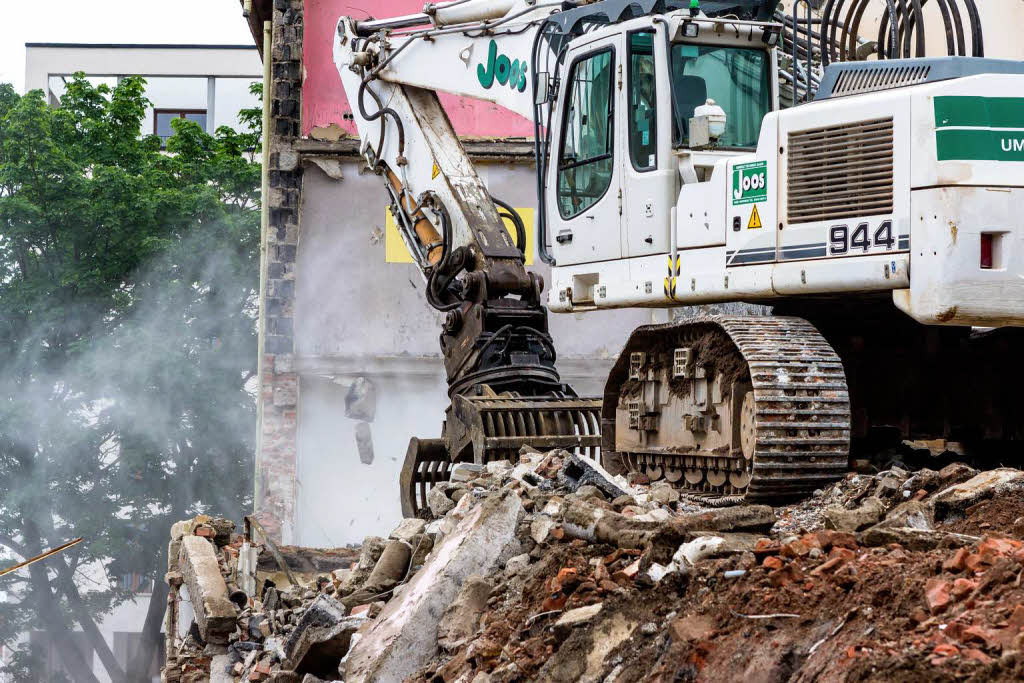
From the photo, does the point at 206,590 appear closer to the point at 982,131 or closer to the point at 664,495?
the point at 664,495

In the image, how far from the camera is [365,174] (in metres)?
17.7

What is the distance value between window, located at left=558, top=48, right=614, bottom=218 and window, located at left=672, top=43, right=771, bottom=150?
19.4 inches

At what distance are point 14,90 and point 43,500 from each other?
6.65 meters

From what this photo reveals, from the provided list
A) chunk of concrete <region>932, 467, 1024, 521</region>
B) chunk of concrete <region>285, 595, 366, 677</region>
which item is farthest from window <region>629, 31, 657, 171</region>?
chunk of concrete <region>285, 595, 366, 677</region>

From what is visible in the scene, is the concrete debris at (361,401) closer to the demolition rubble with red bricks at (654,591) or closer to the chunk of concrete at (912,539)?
the demolition rubble with red bricks at (654,591)

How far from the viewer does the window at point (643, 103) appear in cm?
788

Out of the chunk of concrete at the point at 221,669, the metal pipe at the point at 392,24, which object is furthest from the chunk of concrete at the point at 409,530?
the metal pipe at the point at 392,24

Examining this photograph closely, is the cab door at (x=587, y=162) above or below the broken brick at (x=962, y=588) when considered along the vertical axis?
above

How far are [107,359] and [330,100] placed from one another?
6281 millimetres

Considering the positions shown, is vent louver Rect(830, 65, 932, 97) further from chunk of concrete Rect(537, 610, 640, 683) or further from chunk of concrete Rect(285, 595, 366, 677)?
chunk of concrete Rect(285, 595, 366, 677)

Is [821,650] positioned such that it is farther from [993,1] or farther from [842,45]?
[993,1]

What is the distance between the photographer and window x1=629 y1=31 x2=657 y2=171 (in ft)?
25.9

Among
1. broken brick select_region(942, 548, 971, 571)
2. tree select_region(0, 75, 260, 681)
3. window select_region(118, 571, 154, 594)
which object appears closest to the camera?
broken brick select_region(942, 548, 971, 571)

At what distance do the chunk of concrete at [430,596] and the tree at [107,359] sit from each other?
15351 millimetres
